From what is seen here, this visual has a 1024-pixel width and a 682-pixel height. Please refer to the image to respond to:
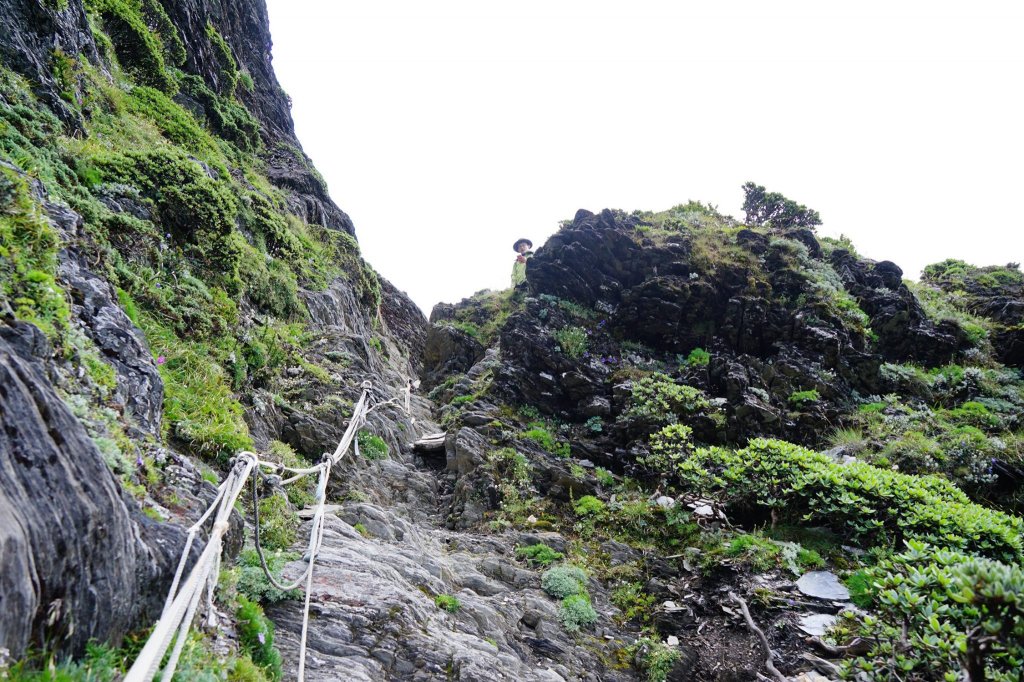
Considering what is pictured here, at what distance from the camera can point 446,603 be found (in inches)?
269

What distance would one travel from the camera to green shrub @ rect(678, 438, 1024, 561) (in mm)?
6941

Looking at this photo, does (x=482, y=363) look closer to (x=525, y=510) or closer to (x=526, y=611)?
(x=525, y=510)

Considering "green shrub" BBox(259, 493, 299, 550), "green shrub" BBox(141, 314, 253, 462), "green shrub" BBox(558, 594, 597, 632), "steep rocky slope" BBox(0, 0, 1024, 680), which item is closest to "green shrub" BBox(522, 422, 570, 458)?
"steep rocky slope" BBox(0, 0, 1024, 680)

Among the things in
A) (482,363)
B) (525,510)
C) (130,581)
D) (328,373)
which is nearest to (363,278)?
(482,363)

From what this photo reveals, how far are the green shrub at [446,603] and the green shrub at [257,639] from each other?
8.81 feet

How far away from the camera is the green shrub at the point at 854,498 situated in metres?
6.94

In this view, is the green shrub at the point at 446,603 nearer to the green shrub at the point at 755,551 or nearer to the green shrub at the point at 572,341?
the green shrub at the point at 755,551

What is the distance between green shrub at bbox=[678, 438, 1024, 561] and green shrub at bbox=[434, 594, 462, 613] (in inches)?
237

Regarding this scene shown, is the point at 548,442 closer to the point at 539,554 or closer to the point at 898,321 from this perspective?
the point at 539,554

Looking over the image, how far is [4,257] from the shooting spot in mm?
3951

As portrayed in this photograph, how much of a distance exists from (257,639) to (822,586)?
26.3 feet

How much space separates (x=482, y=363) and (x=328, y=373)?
21.9ft

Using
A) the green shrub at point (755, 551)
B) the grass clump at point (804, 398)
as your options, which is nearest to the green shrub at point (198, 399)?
the green shrub at point (755, 551)

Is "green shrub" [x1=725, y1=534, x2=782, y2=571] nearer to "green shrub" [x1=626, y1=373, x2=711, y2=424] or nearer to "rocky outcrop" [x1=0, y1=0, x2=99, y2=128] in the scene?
"green shrub" [x1=626, y1=373, x2=711, y2=424]
